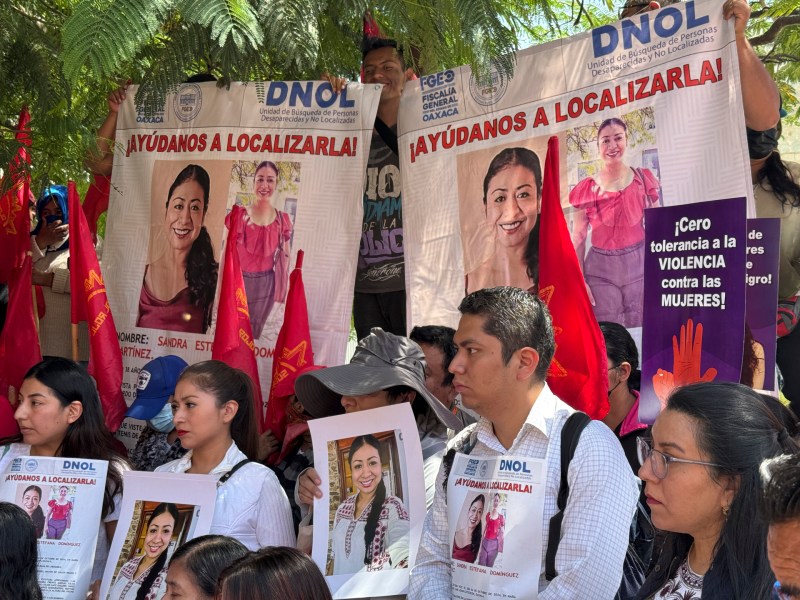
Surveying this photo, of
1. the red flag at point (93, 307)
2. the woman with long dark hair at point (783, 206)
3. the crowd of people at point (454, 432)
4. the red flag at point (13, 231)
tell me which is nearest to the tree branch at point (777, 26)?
the crowd of people at point (454, 432)

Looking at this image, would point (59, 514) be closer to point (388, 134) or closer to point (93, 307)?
point (93, 307)

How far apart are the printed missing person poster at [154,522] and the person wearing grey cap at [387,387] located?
0.40 meters

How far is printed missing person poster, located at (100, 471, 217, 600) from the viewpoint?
3840 mm

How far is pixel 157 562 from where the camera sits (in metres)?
3.84

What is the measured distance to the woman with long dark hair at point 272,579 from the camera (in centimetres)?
267

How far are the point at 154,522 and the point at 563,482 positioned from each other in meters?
1.55

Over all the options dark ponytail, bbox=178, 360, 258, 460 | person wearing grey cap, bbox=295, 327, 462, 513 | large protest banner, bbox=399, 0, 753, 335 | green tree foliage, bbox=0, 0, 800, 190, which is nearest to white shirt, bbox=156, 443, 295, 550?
person wearing grey cap, bbox=295, 327, 462, 513

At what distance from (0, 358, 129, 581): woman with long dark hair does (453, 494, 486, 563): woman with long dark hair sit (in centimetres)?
177

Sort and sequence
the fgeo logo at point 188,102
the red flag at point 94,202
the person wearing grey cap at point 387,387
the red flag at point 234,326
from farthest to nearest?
the red flag at point 94,202
the fgeo logo at point 188,102
the red flag at point 234,326
the person wearing grey cap at point 387,387

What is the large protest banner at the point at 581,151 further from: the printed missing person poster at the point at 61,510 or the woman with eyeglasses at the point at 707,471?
the printed missing person poster at the point at 61,510

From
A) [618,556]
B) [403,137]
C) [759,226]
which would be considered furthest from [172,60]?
[618,556]

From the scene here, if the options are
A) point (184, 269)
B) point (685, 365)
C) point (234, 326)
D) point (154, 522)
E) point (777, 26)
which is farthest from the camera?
point (777, 26)

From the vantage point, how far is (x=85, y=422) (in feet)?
15.5

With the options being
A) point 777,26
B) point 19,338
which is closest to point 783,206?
point 777,26
